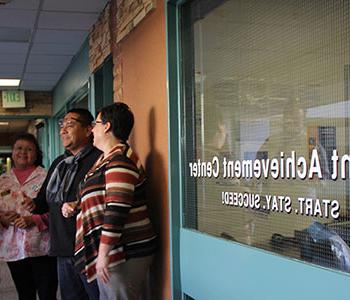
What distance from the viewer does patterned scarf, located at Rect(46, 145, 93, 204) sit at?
288 centimetres

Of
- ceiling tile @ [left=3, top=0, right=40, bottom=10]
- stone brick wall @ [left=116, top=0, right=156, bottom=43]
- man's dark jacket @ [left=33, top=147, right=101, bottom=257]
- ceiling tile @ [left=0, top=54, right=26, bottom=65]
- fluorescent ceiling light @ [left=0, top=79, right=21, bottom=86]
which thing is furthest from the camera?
fluorescent ceiling light @ [left=0, top=79, right=21, bottom=86]

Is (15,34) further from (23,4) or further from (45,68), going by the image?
(45,68)

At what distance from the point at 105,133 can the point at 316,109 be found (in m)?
1.20

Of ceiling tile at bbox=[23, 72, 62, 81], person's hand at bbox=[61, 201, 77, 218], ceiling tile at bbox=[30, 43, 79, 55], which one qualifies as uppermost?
ceiling tile at bbox=[30, 43, 79, 55]

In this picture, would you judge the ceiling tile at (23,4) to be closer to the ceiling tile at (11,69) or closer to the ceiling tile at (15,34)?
the ceiling tile at (15,34)

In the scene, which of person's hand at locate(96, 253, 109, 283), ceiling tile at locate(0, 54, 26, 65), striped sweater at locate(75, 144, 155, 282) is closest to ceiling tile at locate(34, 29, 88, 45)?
ceiling tile at locate(0, 54, 26, 65)

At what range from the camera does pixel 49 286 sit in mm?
3531

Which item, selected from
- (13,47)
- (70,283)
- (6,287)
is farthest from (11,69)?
(70,283)

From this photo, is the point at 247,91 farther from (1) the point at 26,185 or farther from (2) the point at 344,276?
(1) the point at 26,185

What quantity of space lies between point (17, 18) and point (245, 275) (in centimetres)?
329

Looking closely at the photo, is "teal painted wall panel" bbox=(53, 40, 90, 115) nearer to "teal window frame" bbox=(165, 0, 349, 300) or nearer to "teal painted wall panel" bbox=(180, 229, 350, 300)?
"teal window frame" bbox=(165, 0, 349, 300)

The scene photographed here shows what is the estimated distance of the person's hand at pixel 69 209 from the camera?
2715 millimetres

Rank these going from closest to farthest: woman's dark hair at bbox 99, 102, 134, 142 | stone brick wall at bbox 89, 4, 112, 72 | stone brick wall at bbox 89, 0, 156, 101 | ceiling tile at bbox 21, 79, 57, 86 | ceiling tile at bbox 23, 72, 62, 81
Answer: woman's dark hair at bbox 99, 102, 134, 142, stone brick wall at bbox 89, 0, 156, 101, stone brick wall at bbox 89, 4, 112, 72, ceiling tile at bbox 23, 72, 62, 81, ceiling tile at bbox 21, 79, 57, 86

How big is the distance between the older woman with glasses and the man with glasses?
1.52ft
